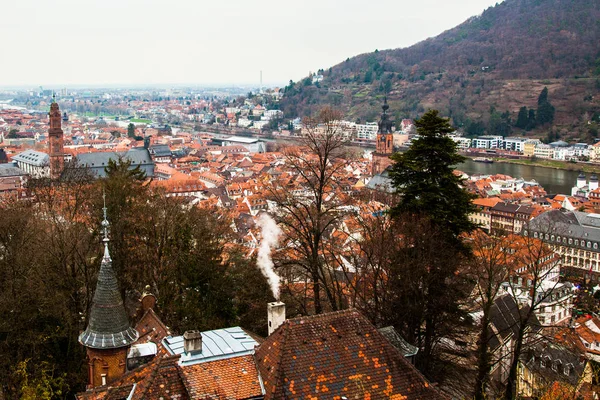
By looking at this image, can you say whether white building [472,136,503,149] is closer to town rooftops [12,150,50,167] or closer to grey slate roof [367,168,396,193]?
grey slate roof [367,168,396,193]

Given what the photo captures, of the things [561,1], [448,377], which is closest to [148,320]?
[448,377]

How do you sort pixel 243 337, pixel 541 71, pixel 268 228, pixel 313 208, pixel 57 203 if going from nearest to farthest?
pixel 243 337 → pixel 313 208 → pixel 268 228 → pixel 57 203 → pixel 541 71

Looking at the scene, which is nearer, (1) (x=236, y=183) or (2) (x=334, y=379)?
(2) (x=334, y=379)

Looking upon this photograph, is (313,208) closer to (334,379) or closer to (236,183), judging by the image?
(334,379)

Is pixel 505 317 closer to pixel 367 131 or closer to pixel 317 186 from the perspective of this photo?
pixel 317 186

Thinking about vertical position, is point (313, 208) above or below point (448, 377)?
above

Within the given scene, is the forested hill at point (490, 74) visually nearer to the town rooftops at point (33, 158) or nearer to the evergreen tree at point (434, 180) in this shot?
the town rooftops at point (33, 158)

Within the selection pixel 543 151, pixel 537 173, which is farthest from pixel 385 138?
pixel 543 151
